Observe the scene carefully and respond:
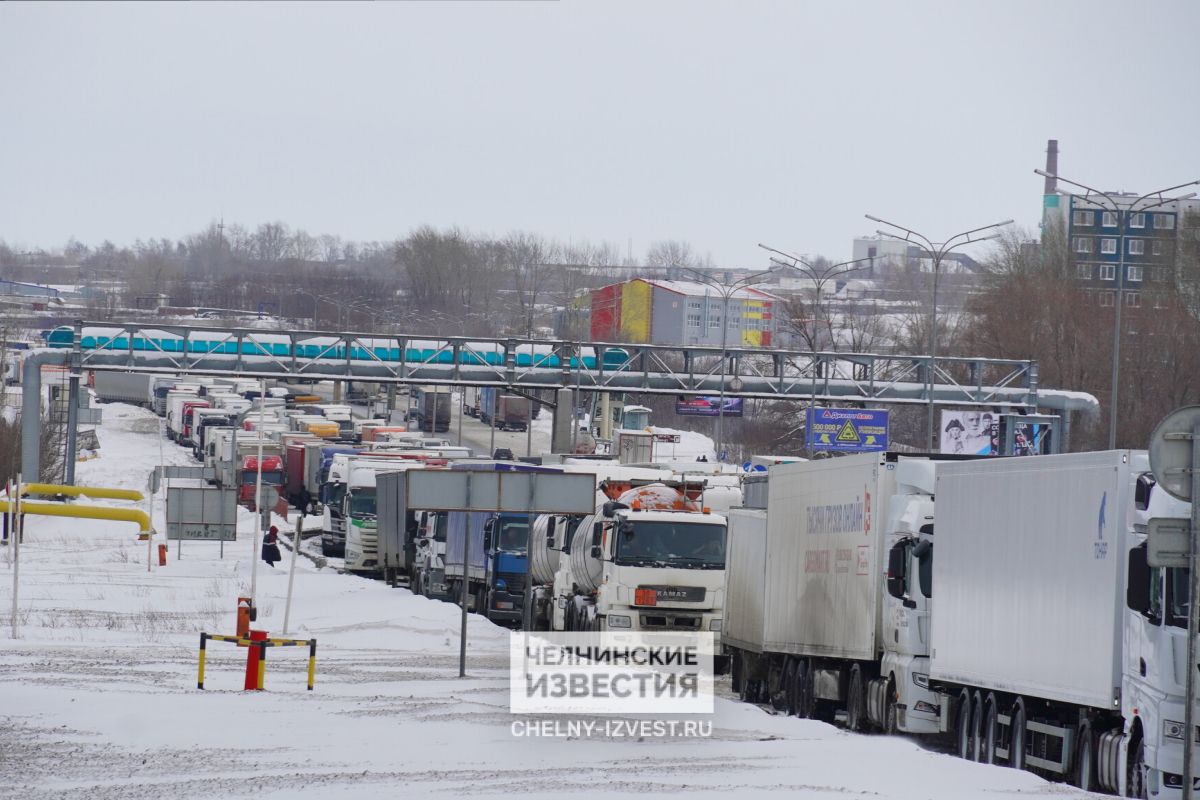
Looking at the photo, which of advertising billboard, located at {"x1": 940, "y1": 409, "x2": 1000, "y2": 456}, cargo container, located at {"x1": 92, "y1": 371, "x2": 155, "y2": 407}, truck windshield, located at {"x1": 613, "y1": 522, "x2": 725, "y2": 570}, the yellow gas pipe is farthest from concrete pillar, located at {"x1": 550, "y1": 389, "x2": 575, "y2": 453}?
cargo container, located at {"x1": 92, "y1": 371, "x2": 155, "y2": 407}

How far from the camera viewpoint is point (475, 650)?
2745 cm

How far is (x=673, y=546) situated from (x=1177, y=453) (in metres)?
15.7

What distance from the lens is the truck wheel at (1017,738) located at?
1620 cm

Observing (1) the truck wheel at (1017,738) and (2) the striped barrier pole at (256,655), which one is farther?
(2) the striped barrier pole at (256,655)

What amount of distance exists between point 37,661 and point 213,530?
30.5 m

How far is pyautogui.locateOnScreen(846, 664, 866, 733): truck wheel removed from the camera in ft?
68.6

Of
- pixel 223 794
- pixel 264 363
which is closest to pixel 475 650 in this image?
pixel 223 794

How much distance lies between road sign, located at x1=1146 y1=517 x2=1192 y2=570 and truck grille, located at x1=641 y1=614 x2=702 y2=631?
49.9 feet

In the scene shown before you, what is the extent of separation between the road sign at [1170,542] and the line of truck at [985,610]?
55.7 inches

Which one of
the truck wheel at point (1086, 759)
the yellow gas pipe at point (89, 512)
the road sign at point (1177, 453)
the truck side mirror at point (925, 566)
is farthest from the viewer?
the yellow gas pipe at point (89, 512)

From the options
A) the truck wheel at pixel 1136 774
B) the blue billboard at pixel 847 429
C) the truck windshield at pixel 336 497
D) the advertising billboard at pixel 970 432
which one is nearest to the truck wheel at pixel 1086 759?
the truck wheel at pixel 1136 774

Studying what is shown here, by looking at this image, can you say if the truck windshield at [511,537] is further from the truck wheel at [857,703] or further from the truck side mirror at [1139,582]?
the truck side mirror at [1139,582]

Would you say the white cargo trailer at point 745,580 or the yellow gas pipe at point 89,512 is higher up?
the white cargo trailer at point 745,580

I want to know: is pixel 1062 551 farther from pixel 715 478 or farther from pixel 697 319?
pixel 697 319
